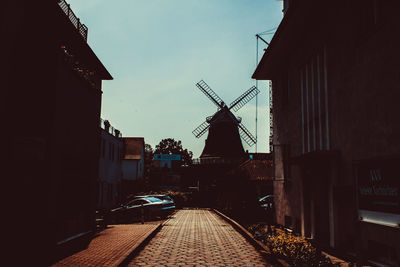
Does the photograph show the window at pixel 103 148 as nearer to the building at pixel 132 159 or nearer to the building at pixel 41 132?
the building at pixel 132 159

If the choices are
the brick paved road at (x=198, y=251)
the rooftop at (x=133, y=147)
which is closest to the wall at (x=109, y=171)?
the rooftop at (x=133, y=147)

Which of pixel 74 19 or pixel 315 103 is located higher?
pixel 74 19

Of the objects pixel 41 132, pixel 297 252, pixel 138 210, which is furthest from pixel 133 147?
pixel 297 252

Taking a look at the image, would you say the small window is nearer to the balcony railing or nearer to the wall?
the balcony railing

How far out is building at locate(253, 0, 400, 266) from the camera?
7625 mm

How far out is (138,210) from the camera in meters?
23.0

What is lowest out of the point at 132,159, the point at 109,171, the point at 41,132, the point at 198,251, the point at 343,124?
the point at 198,251

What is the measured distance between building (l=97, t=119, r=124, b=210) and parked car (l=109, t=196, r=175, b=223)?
7.09 metres

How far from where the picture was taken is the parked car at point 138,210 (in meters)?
22.9

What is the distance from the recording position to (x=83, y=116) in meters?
13.2

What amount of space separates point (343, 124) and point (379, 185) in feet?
7.75

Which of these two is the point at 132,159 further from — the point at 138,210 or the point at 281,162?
the point at 281,162

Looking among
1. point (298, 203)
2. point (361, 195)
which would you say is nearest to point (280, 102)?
point (298, 203)

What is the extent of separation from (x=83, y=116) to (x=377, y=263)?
10.7m
